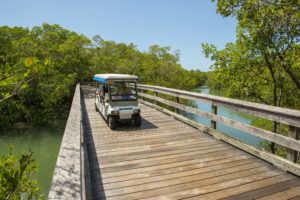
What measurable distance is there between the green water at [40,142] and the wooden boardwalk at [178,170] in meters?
10.4

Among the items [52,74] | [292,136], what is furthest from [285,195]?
[52,74]

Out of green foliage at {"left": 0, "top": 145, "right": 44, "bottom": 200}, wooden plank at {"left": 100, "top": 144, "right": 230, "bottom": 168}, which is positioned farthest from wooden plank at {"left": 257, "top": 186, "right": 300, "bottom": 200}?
green foliage at {"left": 0, "top": 145, "right": 44, "bottom": 200}

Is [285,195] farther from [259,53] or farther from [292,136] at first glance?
[259,53]

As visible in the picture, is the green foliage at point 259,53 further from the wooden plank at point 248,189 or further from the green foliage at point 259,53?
the wooden plank at point 248,189

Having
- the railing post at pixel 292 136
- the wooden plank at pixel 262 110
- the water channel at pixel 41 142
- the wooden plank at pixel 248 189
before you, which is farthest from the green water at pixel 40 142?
the railing post at pixel 292 136

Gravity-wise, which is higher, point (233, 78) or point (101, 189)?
point (233, 78)

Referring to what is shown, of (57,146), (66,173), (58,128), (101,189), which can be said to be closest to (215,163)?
(101,189)

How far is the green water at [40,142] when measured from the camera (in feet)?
47.0

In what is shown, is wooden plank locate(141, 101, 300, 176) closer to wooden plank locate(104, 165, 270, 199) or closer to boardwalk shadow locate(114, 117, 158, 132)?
wooden plank locate(104, 165, 270, 199)

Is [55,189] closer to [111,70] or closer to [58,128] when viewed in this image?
[58,128]

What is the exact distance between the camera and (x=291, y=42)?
8352mm

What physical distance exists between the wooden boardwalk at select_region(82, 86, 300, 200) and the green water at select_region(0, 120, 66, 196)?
1042cm

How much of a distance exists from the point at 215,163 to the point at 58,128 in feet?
73.4

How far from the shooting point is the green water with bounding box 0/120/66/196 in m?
14.3
